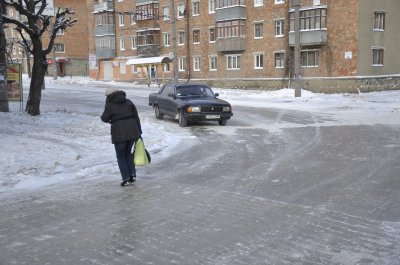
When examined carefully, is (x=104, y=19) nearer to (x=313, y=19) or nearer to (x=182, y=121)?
(x=313, y=19)

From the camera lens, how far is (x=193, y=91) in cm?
1712

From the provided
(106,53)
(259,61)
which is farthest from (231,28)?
(106,53)

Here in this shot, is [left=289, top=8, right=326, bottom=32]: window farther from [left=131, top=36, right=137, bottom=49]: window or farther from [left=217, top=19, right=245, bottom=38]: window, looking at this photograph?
[left=131, top=36, right=137, bottom=49]: window

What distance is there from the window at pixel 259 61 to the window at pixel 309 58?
4.29 meters

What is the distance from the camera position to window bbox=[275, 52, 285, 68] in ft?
128

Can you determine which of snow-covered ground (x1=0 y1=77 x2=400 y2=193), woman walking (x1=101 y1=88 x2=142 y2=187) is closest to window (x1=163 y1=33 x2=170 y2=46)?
snow-covered ground (x1=0 y1=77 x2=400 y2=193)

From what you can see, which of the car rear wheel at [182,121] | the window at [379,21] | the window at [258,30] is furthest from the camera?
the window at [258,30]

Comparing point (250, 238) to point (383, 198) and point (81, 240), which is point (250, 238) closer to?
point (81, 240)

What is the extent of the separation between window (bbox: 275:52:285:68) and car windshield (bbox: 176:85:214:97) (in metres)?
23.1

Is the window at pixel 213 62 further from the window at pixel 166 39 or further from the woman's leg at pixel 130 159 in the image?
the woman's leg at pixel 130 159

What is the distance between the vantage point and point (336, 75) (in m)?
35.2

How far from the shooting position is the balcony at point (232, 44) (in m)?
42.1

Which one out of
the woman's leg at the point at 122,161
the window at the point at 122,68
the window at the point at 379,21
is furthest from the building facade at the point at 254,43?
the woman's leg at the point at 122,161

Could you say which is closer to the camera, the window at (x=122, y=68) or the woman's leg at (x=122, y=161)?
the woman's leg at (x=122, y=161)
